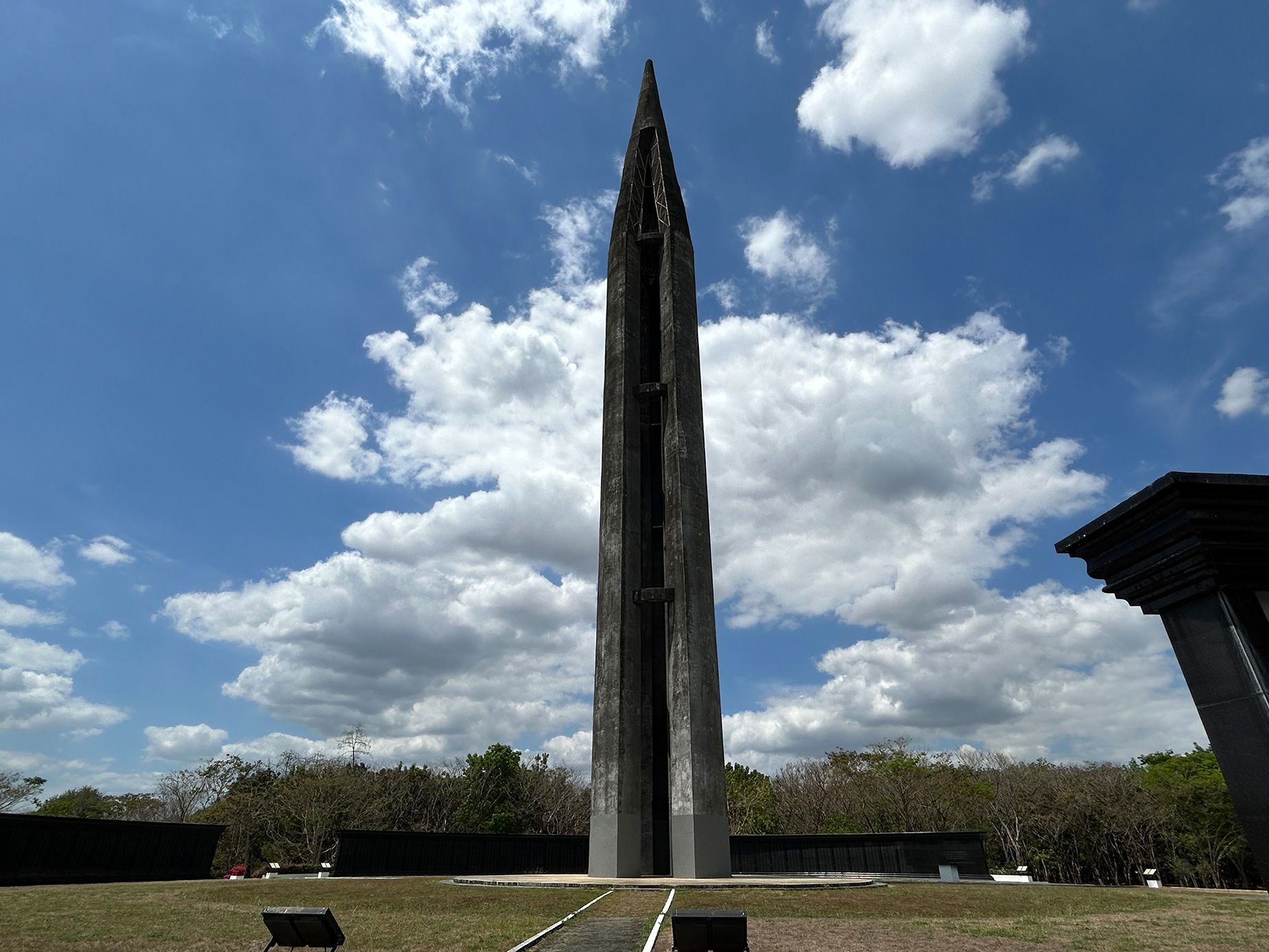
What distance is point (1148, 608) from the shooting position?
4777 millimetres

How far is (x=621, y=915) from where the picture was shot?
515 inches

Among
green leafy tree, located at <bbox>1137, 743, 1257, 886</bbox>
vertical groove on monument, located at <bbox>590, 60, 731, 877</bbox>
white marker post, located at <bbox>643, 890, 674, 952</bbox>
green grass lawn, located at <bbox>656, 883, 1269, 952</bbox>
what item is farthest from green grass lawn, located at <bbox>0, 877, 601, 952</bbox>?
green leafy tree, located at <bbox>1137, 743, 1257, 886</bbox>

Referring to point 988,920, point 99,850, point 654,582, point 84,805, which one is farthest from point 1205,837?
point 84,805

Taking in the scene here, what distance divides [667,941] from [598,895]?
847 centimetres

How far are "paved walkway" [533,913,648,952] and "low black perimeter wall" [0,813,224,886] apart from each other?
64.5 ft

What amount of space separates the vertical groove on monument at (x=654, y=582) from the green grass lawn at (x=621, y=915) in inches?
196

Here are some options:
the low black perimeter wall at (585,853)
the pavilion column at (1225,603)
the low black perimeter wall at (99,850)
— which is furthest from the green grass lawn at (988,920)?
the low black perimeter wall at (99,850)

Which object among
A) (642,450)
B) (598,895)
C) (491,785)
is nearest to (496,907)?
(598,895)

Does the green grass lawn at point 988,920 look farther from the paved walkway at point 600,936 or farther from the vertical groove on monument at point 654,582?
the vertical groove on monument at point 654,582

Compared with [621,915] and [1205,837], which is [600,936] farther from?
[1205,837]

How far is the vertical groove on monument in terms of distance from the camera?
2350 cm

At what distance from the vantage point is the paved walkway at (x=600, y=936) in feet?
31.0

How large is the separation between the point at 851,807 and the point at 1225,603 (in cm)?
5905

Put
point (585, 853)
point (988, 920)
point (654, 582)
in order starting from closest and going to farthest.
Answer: point (988, 920), point (654, 582), point (585, 853)
